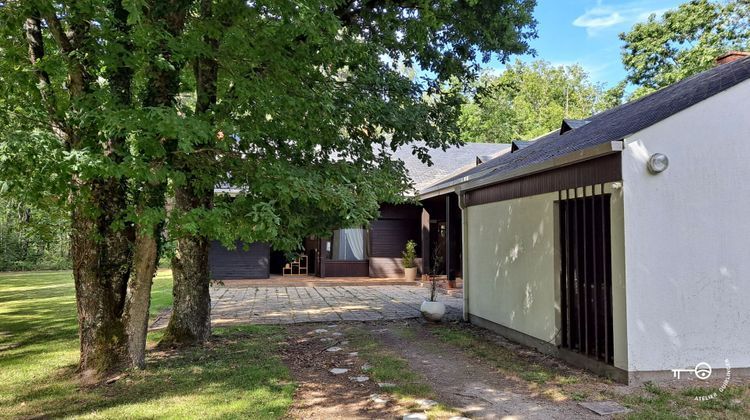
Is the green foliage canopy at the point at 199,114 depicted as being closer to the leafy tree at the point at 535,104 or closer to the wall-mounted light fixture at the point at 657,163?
the wall-mounted light fixture at the point at 657,163

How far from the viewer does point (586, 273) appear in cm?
555

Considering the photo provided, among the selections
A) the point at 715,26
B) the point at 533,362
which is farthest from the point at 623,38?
the point at 533,362

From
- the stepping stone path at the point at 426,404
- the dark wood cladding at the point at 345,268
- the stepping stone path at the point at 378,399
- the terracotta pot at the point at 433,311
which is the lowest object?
the stepping stone path at the point at 378,399

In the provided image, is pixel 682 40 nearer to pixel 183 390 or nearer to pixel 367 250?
pixel 367 250

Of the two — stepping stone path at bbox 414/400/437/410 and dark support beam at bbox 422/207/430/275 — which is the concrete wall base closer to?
stepping stone path at bbox 414/400/437/410

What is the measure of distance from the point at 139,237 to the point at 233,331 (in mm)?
3095

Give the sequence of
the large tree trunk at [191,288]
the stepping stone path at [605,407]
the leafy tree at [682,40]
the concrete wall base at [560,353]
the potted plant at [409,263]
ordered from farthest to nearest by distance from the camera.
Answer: the leafy tree at [682,40] → the potted plant at [409,263] → the large tree trunk at [191,288] → the concrete wall base at [560,353] → the stepping stone path at [605,407]

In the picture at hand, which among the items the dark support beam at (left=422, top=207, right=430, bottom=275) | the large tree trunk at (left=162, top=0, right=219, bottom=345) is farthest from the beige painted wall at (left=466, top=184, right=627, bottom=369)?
the dark support beam at (left=422, top=207, right=430, bottom=275)

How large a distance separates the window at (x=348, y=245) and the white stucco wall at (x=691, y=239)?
525 inches

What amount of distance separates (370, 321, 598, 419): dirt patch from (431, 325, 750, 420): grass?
0.19 meters

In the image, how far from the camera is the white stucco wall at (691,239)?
4.82 meters

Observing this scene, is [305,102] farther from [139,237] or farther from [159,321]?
[159,321]

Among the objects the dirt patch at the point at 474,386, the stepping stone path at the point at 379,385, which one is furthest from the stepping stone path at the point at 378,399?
the dirt patch at the point at 474,386

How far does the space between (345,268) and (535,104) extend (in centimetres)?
2686
